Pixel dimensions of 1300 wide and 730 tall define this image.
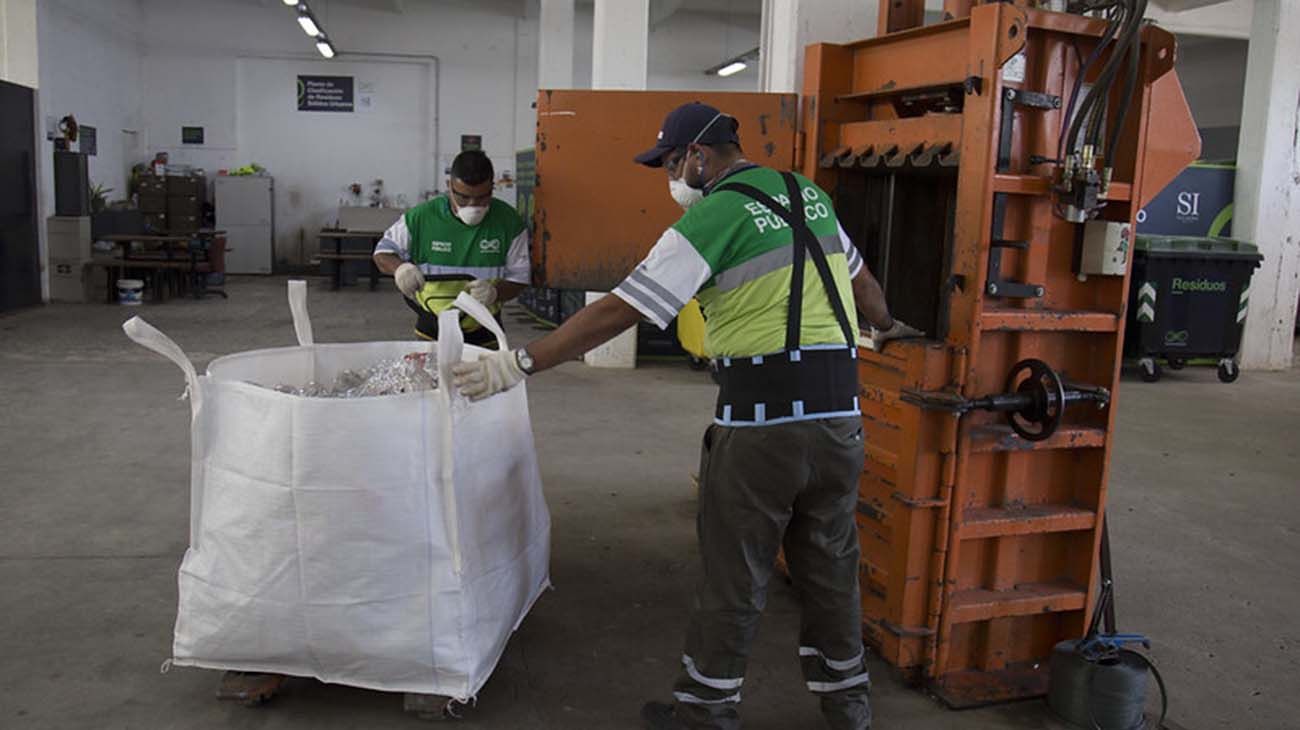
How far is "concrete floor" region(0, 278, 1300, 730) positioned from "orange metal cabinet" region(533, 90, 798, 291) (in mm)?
1086

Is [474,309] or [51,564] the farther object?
[51,564]

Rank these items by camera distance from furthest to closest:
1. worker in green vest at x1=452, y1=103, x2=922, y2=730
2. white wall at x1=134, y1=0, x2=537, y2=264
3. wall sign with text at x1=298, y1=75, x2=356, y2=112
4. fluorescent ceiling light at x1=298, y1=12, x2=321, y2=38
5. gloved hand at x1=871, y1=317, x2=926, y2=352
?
1. wall sign with text at x1=298, y1=75, x2=356, y2=112
2. white wall at x1=134, y1=0, x2=537, y2=264
3. fluorescent ceiling light at x1=298, y1=12, x2=321, y2=38
4. gloved hand at x1=871, y1=317, x2=926, y2=352
5. worker in green vest at x1=452, y1=103, x2=922, y2=730

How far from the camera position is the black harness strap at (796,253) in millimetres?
2197

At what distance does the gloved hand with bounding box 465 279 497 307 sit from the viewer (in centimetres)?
353

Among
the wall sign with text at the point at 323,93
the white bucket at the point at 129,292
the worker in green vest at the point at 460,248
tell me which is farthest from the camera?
the wall sign with text at the point at 323,93

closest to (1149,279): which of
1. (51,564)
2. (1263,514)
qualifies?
(1263,514)

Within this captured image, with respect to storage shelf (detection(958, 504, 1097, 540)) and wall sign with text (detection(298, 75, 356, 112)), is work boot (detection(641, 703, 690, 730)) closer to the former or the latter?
storage shelf (detection(958, 504, 1097, 540))

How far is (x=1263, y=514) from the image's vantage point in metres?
4.50

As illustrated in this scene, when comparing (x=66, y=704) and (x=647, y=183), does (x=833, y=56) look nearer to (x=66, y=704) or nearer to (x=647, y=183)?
(x=647, y=183)

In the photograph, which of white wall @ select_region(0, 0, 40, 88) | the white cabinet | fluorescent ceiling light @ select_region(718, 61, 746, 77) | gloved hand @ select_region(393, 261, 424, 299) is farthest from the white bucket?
fluorescent ceiling light @ select_region(718, 61, 746, 77)

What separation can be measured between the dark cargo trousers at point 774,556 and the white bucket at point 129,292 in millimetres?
9681

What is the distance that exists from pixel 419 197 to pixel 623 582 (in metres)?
12.2

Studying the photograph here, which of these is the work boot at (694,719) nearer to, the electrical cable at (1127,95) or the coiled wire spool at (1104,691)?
the coiled wire spool at (1104,691)

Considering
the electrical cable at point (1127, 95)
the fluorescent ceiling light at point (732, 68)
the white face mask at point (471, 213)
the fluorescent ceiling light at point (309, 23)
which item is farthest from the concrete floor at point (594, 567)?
the fluorescent ceiling light at point (732, 68)
